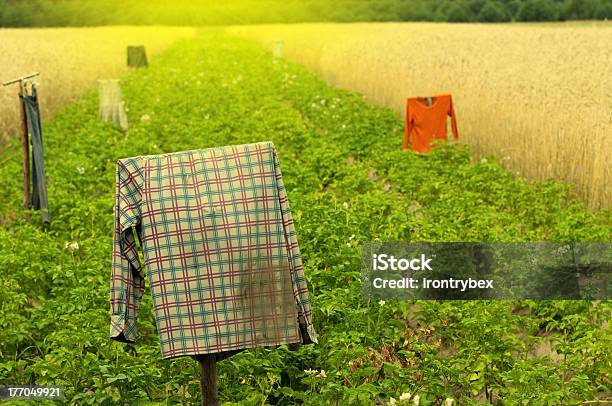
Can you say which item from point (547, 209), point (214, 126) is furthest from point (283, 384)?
point (214, 126)

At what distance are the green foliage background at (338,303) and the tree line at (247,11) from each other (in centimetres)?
6036

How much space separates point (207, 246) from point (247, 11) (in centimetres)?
9443

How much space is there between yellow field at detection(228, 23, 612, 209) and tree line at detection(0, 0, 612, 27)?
4856cm

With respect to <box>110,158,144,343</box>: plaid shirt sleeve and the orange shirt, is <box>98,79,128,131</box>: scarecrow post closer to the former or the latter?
the orange shirt

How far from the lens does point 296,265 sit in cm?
487

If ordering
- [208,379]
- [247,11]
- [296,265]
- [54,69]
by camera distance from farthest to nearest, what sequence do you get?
[247,11] < [54,69] < [208,379] < [296,265]

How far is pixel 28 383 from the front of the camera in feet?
19.7

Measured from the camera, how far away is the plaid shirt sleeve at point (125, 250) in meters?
4.73

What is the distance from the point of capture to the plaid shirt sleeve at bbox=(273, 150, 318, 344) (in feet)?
15.8

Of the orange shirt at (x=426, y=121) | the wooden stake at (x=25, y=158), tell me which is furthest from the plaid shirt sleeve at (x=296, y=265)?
the orange shirt at (x=426, y=121)

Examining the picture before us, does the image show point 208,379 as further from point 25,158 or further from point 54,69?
point 54,69

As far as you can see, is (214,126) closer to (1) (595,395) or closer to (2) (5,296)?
(2) (5,296)

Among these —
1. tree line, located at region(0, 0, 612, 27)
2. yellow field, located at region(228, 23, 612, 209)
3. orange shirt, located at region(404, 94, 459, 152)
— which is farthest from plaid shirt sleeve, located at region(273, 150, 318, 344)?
tree line, located at region(0, 0, 612, 27)

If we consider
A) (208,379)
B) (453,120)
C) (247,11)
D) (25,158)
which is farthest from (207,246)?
(247,11)
